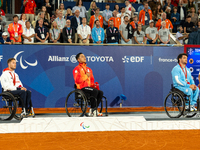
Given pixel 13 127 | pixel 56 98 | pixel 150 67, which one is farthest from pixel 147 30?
pixel 13 127

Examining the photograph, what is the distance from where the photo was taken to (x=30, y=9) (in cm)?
1149

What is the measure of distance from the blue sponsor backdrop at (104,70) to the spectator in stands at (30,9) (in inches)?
112

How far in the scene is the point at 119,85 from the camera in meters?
9.09

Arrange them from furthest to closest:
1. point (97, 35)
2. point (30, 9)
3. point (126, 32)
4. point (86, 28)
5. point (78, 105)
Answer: point (30, 9) → point (126, 32) → point (86, 28) → point (97, 35) → point (78, 105)

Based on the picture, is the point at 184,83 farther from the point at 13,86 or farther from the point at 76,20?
the point at 76,20

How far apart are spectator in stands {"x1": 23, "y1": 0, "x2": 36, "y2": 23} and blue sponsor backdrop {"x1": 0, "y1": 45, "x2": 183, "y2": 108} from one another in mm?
2855

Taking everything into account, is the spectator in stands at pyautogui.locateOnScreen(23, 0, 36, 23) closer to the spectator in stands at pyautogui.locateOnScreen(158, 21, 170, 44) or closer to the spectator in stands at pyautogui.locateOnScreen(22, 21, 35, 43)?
the spectator in stands at pyautogui.locateOnScreen(22, 21, 35, 43)

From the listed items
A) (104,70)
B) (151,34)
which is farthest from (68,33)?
(151,34)

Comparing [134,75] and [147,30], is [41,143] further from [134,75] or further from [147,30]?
[147,30]

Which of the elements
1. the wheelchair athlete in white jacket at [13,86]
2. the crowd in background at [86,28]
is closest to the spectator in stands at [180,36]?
the crowd in background at [86,28]

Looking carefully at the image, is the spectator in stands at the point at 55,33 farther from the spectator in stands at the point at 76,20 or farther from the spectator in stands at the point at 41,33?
the spectator in stands at the point at 76,20

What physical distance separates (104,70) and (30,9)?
4461 millimetres

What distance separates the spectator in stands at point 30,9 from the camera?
11.3 metres

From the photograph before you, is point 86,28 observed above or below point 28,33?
above
